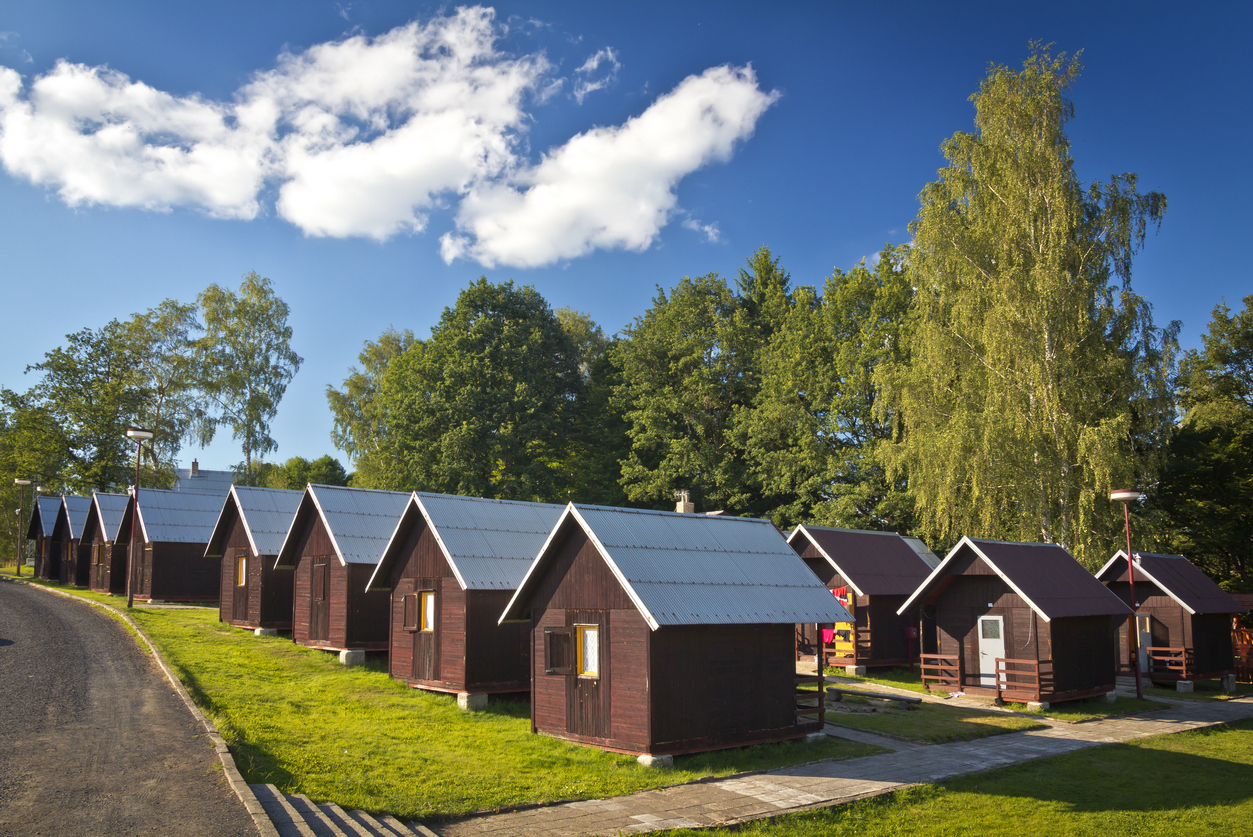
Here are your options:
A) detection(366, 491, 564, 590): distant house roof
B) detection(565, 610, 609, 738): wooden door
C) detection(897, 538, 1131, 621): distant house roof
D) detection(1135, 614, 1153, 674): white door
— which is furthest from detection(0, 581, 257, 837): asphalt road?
detection(1135, 614, 1153, 674): white door

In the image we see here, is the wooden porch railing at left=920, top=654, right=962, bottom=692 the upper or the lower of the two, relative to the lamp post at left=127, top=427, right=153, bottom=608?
lower

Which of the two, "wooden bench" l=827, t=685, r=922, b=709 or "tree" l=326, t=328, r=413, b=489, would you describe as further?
"tree" l=326, t=328, r=413, b=489

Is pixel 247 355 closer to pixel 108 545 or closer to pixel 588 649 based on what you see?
pixel 108 545

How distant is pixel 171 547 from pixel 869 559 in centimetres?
3050

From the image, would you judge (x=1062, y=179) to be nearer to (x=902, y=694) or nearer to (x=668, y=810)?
(x=902, y=694)

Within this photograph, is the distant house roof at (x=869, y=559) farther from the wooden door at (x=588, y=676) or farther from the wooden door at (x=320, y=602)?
the wooden door at (x=320, y=602)

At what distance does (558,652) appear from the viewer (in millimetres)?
17312

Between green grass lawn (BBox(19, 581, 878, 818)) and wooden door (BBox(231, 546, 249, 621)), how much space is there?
6.82m

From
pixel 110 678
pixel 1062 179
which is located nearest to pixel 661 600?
pixel 110 678

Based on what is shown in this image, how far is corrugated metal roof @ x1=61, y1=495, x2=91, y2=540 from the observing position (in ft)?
151

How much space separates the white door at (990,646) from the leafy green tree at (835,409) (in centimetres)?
1529

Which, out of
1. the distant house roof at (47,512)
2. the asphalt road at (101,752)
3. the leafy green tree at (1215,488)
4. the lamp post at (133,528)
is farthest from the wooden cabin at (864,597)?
the distant house roof at (47,512)

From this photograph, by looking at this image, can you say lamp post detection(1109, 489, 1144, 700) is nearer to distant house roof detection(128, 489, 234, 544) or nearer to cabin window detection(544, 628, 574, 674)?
cabin window detection(544, 628, 574, 674)

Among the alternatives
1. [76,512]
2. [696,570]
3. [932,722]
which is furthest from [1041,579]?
[76,512]
